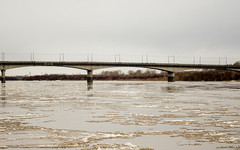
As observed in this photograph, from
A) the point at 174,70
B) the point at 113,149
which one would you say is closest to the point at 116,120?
the point at 113,149

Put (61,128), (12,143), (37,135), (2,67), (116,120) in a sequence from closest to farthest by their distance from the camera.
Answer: (12,143) → (37,135) → (61,128) → (116,120) → (2,67)

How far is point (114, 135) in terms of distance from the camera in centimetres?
952

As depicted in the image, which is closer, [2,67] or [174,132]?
[174,132]

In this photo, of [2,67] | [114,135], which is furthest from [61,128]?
[2,67]

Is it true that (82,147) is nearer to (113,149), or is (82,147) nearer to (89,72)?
(113,149)

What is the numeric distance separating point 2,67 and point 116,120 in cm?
10011

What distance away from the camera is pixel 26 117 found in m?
13.6

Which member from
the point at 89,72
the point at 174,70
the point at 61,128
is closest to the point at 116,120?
the point at 61,128

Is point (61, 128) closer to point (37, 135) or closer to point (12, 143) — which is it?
point (37, 135)

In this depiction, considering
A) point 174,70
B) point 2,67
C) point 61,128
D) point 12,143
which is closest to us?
point 12,143

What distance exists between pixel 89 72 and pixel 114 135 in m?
103

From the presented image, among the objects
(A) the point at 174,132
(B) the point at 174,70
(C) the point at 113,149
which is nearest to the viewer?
(C) the point at 113,149

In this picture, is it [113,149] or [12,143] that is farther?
[12,143]

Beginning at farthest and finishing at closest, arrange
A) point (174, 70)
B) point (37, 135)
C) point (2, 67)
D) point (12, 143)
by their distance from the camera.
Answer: point (174, 70) → point (2, 67) → point (37, 135) → point (12, 143)
